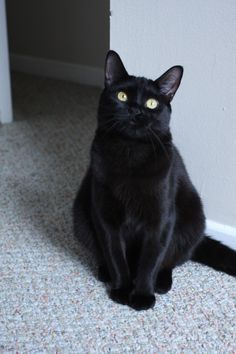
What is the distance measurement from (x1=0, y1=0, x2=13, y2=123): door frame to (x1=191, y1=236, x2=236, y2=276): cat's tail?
1.28m

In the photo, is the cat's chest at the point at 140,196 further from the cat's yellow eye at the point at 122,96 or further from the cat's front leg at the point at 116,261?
the cat's yellow eye at the point at 122,96

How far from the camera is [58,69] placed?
9.18ft

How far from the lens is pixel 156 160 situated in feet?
3.25

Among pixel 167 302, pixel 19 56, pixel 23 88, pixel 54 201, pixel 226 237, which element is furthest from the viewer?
pixel 19 56

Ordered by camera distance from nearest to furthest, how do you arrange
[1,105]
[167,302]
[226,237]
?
[167,302]
[226,237]
[1,105]

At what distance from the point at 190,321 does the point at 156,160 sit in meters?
0.41

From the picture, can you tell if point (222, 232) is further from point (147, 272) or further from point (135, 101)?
point (135, 101)

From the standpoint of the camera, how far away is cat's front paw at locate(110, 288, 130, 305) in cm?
107

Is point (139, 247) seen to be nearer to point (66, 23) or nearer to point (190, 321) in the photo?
point (190, 321)

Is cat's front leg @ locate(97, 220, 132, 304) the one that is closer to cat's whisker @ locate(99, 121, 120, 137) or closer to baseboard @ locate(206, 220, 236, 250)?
cat's whisker @ locate(99, 121, 120, 137)

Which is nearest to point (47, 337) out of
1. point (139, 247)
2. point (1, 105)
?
point (139, 247)

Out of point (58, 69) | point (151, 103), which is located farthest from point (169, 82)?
point (58, 69)

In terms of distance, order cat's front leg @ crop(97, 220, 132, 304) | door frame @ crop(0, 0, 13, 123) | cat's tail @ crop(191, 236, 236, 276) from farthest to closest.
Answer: door frame @ crop(0, 0, 13, 123), cat's tail @ crop(191, 236, 236, 276), cat's front leg @ crop(97, 220, 132, 304)

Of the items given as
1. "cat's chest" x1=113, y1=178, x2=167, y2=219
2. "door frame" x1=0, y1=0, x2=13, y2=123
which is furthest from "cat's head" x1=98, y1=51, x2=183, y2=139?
"door frame" x1=0, y1=0, x2=13, y2=123
